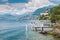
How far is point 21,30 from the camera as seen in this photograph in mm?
19672

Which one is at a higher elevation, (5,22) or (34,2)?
(34,2)

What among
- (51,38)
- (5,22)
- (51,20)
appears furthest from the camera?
(51,20)

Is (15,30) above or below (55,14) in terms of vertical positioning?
below

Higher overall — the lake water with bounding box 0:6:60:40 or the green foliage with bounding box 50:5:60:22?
the green foliage with bounding box 50:5:60:22

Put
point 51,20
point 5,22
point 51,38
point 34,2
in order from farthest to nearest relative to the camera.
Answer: point 51,20 < point 5,22 < point 34,2 < point 51,38

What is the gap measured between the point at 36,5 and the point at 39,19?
181cm

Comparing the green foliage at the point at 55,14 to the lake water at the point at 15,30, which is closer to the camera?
the lake water at the point at 15,30

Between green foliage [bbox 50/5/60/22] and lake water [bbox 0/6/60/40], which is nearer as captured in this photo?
lake water [bbox 0/6/60/40]

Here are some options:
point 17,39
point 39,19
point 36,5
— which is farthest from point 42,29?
Answer: point 17,39

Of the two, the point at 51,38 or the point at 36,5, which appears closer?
the point at 51,38

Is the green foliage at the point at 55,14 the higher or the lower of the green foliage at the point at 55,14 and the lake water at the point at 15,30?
the higher

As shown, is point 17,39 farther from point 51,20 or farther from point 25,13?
point 51,20

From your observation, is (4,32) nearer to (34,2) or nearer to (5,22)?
(5,22)

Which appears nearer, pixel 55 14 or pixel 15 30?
pixel 55 14
